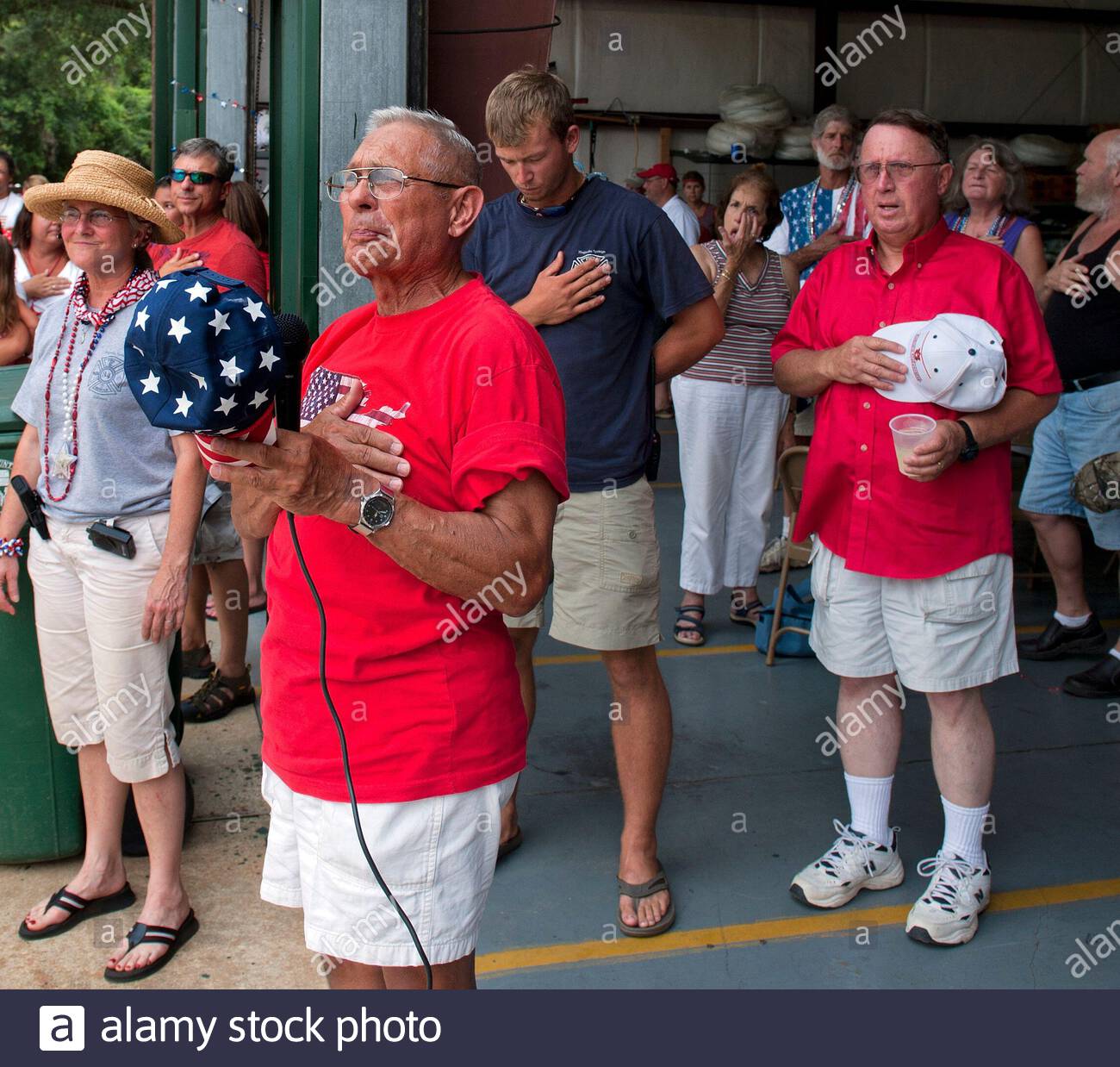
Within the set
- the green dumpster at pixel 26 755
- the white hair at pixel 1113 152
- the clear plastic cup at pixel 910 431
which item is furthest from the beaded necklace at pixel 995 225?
the green dumpster at pixel 26 755

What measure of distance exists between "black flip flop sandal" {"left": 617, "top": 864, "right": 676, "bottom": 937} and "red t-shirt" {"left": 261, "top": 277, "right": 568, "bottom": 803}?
139 cm

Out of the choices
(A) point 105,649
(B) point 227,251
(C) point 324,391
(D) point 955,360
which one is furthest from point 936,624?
(B) point 227,251

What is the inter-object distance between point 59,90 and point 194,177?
84.2ft

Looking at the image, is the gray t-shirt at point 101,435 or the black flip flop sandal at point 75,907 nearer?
the gray t-shirt at point 101,435

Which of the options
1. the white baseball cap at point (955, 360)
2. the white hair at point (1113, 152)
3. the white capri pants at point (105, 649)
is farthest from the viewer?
the white hair at point (1113, 152)

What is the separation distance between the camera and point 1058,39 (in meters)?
15.7

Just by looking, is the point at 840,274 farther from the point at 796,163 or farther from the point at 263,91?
the point at 796,163

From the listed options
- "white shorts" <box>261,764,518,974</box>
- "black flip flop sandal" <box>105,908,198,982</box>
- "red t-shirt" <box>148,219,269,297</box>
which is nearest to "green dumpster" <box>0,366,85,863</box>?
"black flip flop sandal" <box>105,908,198,982</box>

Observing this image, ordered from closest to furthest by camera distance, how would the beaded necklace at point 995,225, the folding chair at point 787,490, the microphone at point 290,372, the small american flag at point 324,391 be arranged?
the microphone at point 290,372
the small american flag at point 324,391
the folding chair at point 787,490
the beaded necklace at point 995,225

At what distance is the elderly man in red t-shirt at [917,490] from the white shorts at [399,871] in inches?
59.3

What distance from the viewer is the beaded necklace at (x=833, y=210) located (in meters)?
6.20

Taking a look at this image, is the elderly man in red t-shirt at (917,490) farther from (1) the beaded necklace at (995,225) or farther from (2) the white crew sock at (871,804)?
(1) the beaded necklace at (995,225)

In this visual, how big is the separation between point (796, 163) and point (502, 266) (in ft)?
40.7

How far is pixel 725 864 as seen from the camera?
371cm
